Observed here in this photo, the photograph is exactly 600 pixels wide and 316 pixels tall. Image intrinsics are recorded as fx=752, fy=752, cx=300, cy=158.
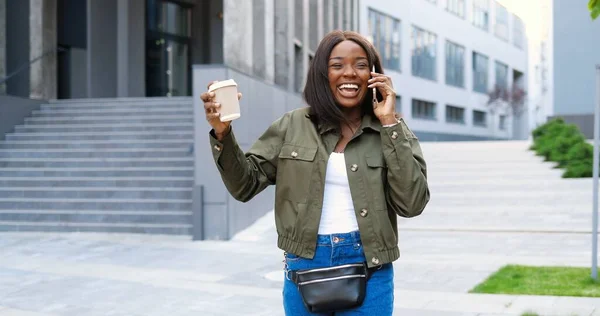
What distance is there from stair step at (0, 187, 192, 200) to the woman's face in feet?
35.5

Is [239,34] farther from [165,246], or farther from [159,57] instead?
[159,57]

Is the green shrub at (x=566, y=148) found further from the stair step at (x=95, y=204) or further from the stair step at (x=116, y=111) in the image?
the stair step at (x=95, y=204)

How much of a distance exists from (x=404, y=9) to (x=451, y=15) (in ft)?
25.7

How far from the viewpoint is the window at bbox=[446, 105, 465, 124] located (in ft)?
168

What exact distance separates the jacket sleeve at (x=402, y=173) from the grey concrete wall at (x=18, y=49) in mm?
17118

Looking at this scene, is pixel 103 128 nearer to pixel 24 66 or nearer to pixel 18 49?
pixel 24 66

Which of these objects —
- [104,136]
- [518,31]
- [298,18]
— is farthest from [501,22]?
[104,136]

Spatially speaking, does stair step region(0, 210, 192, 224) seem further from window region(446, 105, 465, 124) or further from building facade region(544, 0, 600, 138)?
window region(446, 105, 465, 124)

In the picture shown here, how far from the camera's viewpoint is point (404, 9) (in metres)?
44.1

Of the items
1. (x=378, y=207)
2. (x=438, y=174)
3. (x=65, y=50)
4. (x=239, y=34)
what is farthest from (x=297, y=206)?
(x=65, y=50)

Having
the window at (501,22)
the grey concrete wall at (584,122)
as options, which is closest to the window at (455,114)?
the window at (501,22)

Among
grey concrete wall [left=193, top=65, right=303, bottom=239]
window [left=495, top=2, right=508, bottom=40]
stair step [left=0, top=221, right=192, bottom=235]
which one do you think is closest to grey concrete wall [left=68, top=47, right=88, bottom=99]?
stair step [left=0, top=221, right=192, bottom=235]

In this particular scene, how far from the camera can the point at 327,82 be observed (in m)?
2.85

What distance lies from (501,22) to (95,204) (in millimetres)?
52102
